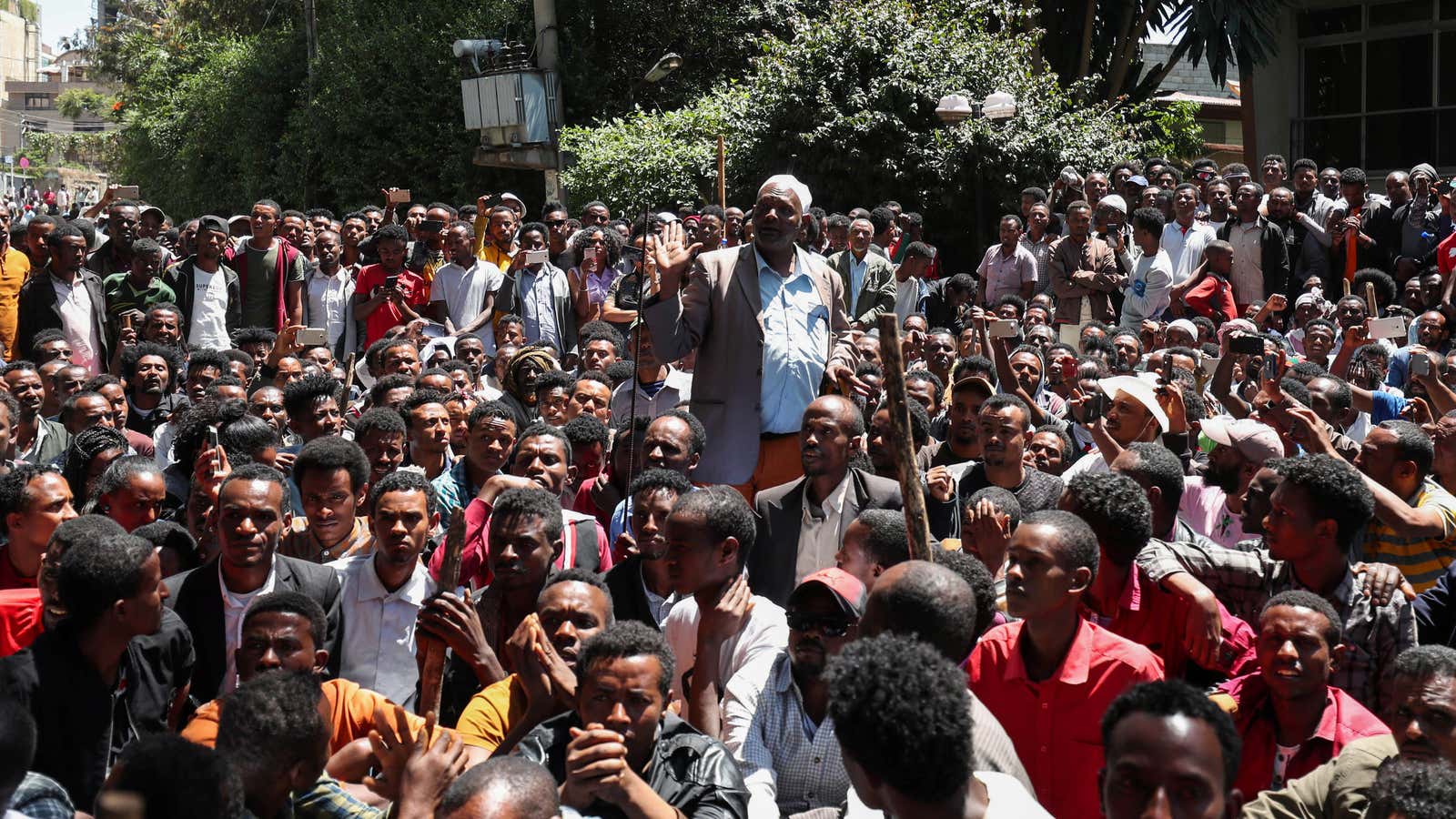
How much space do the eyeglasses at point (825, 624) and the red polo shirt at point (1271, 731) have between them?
3.29 feet

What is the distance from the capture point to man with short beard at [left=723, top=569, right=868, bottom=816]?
4234 mm

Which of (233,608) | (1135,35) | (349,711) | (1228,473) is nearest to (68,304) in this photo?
(233,608)

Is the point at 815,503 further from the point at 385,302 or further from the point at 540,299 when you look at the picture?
the point at 385,302

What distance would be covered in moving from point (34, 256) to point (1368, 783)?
401 inches

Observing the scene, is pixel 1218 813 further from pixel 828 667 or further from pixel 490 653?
pixel 490 653

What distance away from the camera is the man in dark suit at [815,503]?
6.05 m

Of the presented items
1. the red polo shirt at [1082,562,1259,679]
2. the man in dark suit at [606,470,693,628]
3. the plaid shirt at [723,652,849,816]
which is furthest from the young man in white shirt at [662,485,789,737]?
the red polo shirt at [1082,562,1259,679]

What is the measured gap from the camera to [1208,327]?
11.7 meters

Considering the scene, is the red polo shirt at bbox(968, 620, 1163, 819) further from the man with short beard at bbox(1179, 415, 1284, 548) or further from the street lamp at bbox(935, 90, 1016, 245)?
the street lamp at bbox(935, 90, 1016, 245)

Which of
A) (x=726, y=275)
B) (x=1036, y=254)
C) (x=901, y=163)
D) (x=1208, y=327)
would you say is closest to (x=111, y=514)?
(x=726, y=275)

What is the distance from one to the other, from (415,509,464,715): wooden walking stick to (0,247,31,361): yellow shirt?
6.88 m

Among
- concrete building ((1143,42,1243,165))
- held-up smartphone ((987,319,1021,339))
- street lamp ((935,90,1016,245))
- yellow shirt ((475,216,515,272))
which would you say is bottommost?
held-up smartphone ((987,319,1021,339))

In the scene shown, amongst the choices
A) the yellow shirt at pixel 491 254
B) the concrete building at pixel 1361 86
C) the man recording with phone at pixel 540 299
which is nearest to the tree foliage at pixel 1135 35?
the concrete building at pixel 1361 86

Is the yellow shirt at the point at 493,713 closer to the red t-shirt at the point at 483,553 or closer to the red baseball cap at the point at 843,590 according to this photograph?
the red baseball cap at the point at 843,590
